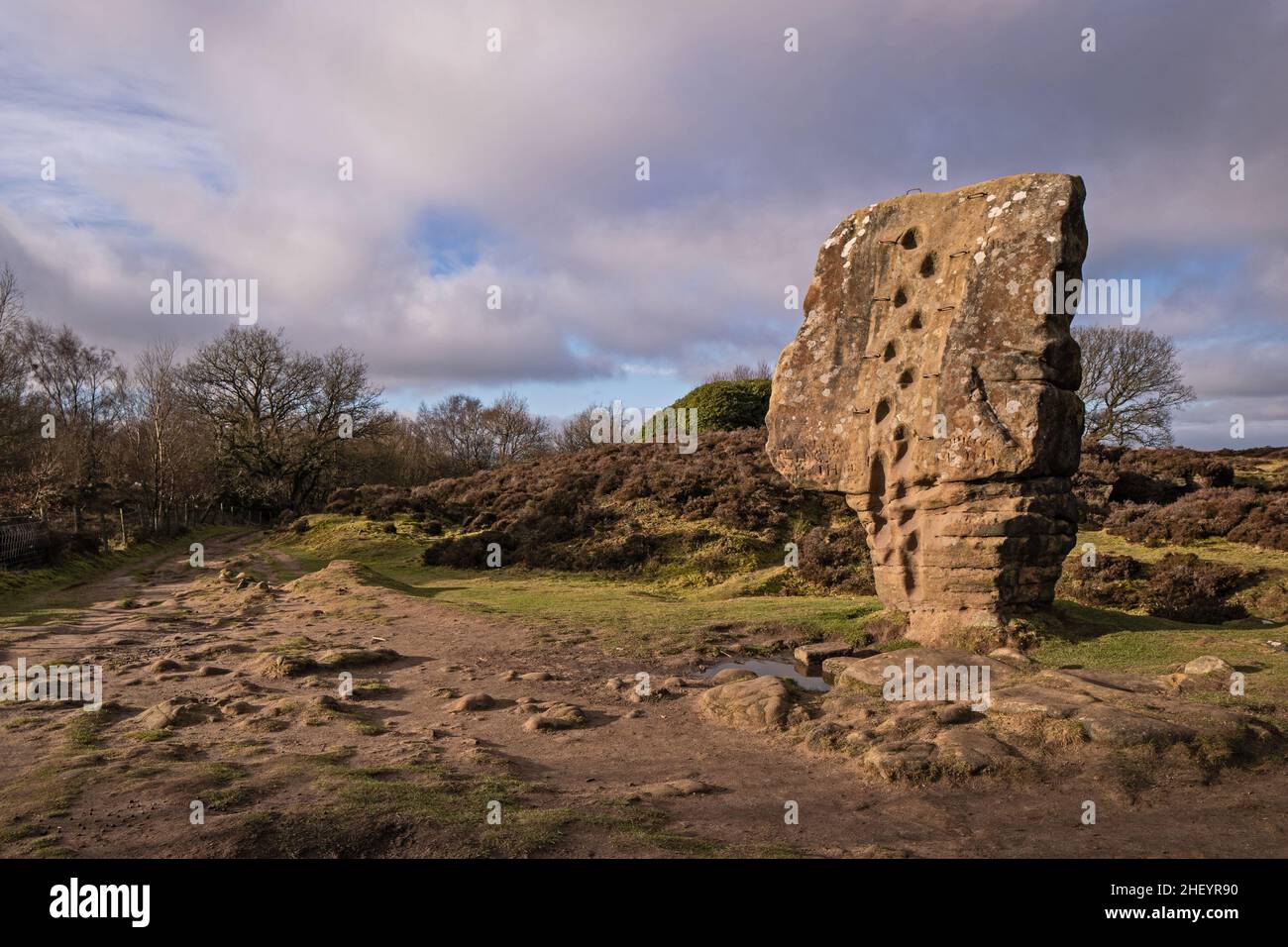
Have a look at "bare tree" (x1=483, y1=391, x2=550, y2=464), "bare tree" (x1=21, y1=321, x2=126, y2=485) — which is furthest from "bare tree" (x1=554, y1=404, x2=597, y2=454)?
"bare tree" (x1=21, y1=321, x2=126, y2=485)

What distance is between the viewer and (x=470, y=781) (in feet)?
22.9

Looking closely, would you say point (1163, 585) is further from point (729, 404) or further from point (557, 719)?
point (729, 404)

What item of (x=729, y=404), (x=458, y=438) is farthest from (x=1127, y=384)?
(x=458, y=438)

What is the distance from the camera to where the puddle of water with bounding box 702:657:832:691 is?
36.8 ft

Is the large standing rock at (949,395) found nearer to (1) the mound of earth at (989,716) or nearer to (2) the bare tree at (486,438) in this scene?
(1) the mound of earth at (989,716)

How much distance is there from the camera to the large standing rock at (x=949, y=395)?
11.1 meters

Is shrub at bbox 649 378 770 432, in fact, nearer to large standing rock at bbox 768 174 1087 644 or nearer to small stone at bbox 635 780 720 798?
large standing rock at bbox 768 174 1087 644

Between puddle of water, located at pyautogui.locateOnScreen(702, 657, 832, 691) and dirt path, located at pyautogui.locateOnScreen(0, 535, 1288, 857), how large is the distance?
735mm

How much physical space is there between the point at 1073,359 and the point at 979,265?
1910 mm

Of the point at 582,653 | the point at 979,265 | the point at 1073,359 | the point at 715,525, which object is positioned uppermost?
the point at 979,265
